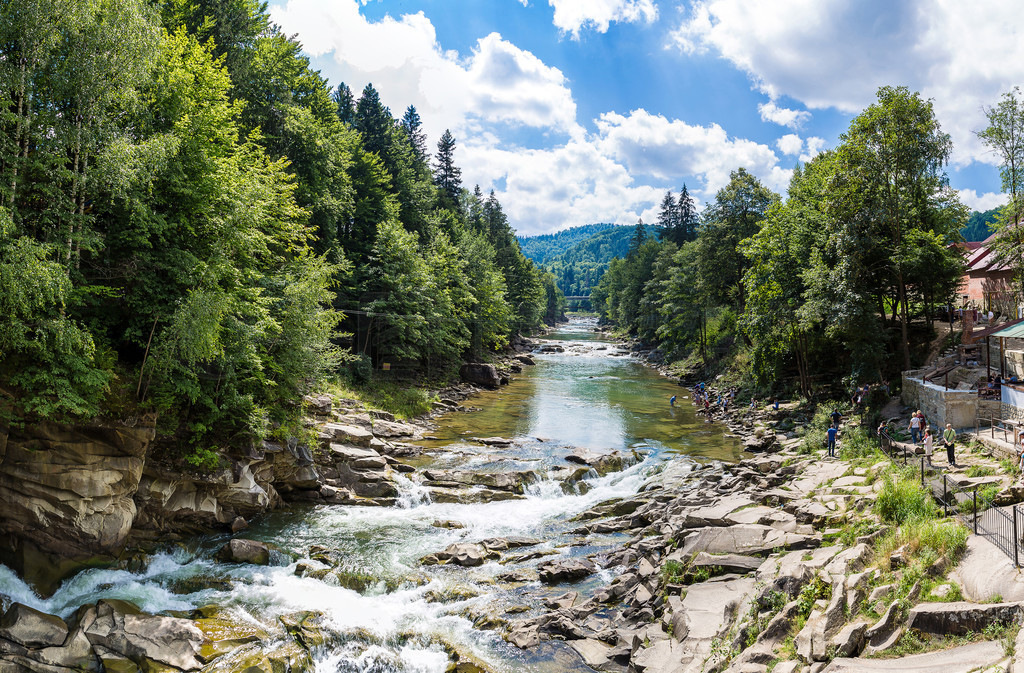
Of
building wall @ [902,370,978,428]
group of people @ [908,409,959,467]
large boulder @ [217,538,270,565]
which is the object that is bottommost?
large boulder @ [217,538,270,565]

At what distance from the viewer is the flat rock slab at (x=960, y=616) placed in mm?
8328

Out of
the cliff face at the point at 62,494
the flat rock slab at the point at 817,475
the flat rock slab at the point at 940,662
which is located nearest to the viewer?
the flat rock slab at the point at 940,662

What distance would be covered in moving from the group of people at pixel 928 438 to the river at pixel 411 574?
8.73 metres

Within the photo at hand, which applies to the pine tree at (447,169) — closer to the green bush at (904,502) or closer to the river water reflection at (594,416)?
the river water reflection at (594,416)

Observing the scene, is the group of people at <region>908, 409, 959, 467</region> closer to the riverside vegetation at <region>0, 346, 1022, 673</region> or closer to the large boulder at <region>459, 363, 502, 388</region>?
the riverside vegetation at <region>0, 346, 1022, 673</region>

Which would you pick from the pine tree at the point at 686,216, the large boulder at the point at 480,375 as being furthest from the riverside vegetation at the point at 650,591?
the pine tree at the point at 686,216

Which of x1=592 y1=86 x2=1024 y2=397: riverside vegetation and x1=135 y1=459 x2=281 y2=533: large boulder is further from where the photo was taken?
x1=592 y1=86 x2=1024 y2=397: riverside vegetation

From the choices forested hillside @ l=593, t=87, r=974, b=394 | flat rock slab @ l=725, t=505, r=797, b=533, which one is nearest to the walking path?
flat rock slab @ l=725, t=505, r=797, b=533

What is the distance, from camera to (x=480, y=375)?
49438 millimetres

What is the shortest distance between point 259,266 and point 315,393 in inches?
291

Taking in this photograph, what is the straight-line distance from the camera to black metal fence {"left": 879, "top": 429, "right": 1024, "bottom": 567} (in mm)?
10336

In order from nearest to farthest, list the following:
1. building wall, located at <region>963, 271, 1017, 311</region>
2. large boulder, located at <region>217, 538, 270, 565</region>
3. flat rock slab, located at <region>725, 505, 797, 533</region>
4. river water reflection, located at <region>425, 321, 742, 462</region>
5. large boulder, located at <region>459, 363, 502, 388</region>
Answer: flat rock slab, located at <region>725, 505, 797, 533</region>
large boulder, located at <region>217, 538, 270, 565</region>
river water reflection, located at <region>425, 321, 742, 462</region>
building wall, located at <region>963, 271, 1017, 311</region>
large boulder, located at <region>459, 363, 502, 388</region>

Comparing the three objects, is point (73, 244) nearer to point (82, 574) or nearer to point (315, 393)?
point (82, 574)

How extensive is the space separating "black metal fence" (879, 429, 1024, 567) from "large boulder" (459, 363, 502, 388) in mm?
34845
